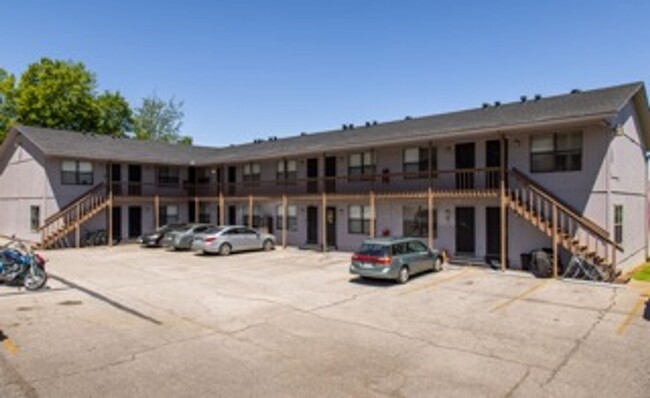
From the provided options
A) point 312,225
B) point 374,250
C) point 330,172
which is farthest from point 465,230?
point 312,225

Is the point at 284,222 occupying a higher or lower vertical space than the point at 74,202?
lower

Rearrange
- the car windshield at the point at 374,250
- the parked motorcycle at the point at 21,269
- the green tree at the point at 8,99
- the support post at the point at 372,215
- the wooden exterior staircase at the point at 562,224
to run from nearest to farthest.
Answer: the parked motorcycle at the point at 21,269 < the car windshield at the point at 374,250 < the wooden exterior staircase at the point at 562,224 < the support post at the point at 372,215 < the green tree at the point at 8,99

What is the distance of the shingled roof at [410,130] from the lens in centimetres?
1630

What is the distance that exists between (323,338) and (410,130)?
14998 mm

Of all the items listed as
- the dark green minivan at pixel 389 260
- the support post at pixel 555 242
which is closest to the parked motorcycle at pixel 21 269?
the dark green minivan at pixel 389 260

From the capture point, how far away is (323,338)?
29.6 feet

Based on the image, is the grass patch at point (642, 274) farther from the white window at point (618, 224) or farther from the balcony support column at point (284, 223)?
the balcony support column at point (284, 223)

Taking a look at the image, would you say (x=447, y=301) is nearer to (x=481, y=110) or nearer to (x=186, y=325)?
(x=186, y=325)

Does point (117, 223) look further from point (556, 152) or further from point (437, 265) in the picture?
point (556, 152)

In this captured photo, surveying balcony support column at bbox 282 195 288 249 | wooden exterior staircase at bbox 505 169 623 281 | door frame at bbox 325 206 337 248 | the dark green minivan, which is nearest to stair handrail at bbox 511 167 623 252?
wooden exterior staircase at bbox 505 169 623 281

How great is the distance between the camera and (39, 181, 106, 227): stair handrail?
2540 centimetres

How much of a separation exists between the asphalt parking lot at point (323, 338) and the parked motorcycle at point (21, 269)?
597 mm

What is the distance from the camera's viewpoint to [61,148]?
26203mm

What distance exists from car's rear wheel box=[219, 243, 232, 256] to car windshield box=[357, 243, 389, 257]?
10.1 m
